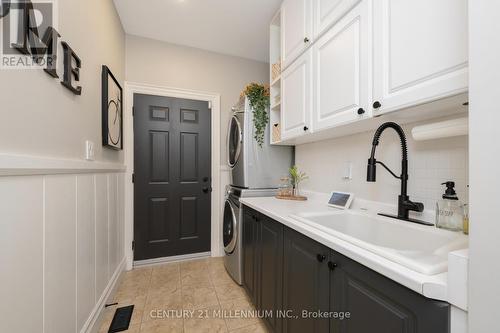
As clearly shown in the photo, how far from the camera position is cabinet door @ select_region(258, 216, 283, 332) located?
1259 mm

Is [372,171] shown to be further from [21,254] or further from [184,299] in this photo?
[184,299]

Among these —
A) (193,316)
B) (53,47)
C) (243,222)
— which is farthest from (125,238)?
(53,47)

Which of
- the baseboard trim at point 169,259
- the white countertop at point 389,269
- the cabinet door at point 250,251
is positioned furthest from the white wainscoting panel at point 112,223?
the white countertop at point 389,269

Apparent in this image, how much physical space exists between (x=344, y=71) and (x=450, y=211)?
855mm

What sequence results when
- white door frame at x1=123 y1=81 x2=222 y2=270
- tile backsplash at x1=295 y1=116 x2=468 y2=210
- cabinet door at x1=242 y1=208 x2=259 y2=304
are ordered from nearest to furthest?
tile backsplash at x1=295 y1=116 x2=468 y2=210
cabinet door at x1=242 y1=208 x2=259 y2=304
white door frame at x1=123 y1=81 x2=222 y2=270

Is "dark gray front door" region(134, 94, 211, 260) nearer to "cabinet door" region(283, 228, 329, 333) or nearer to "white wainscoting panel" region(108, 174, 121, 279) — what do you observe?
"white wainscoting panel" region(108, 174, 121, 279)

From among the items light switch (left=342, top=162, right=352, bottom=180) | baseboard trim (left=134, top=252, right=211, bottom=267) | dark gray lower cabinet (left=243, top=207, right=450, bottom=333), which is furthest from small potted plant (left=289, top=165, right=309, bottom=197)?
baseboard trim (left=134, top=252, right=211, bottom=267)

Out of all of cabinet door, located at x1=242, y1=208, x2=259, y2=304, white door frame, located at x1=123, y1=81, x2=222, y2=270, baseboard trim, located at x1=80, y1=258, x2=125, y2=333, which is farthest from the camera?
white door frame, located at x1=123, y1=81, x2=222, y2=270

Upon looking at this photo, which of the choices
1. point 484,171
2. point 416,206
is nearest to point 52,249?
point 484,171

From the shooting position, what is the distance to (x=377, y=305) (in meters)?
0.66

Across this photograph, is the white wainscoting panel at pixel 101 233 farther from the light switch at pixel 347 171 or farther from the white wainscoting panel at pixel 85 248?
the light switch at pixel 347 171

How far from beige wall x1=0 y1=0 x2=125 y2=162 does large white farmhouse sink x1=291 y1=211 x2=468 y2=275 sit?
1.24 meters

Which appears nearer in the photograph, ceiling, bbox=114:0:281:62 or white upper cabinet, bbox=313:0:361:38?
white upper cabinet, bbox=313:0:361:38

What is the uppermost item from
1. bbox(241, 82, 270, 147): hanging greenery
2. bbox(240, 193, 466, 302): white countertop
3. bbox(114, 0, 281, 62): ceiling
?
bbox(114, 0, 281, 62): ceiling
